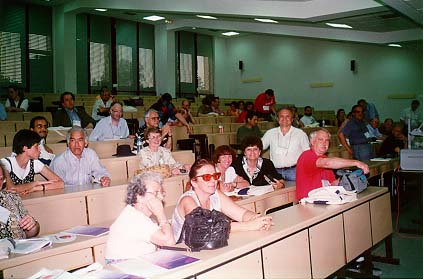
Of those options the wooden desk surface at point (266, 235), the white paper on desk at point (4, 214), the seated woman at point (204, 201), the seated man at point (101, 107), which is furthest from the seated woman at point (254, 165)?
the seated man at point (101, 107)

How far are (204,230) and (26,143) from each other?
2146 mm

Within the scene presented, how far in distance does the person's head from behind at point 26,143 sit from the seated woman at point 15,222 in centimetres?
75

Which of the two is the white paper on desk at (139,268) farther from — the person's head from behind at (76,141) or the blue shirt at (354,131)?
the blue shirt at (354,131)

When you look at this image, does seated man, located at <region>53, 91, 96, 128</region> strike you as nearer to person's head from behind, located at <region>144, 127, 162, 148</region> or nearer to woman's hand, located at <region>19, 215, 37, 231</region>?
person's head from behind, located at <region>144, 127, 162, 148</region>

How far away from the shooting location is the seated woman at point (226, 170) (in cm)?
420

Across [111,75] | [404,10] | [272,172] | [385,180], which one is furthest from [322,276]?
[111,75]

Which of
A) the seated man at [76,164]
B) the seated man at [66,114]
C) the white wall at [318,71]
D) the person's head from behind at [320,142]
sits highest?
the white wall at [318,71]

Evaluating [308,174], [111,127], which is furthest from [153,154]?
[308,174]

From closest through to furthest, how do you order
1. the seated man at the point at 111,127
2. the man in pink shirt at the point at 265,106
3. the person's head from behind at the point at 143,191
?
the person's head from behind at the point at 143,191 → the seated man at the point at 111,127 → the man in pink shirt at the point at 265,106

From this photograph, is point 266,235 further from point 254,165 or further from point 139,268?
point 254,165

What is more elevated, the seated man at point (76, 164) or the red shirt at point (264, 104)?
the red shirt at point (264, 104)

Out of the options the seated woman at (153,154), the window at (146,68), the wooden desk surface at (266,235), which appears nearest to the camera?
the wooden desk surface at (266,235)

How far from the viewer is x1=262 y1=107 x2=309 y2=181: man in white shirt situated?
16.1 feet

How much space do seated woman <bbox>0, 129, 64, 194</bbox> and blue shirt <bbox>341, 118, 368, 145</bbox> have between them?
15.1 feet
